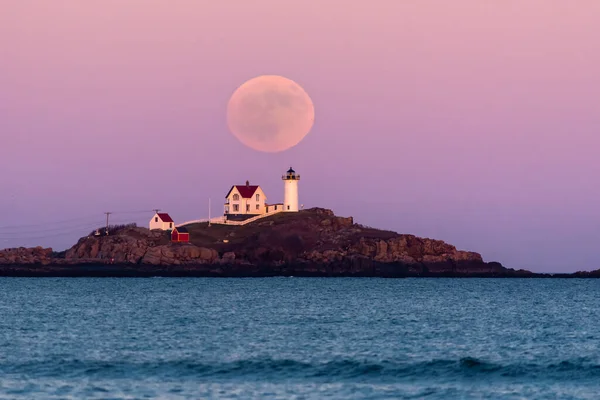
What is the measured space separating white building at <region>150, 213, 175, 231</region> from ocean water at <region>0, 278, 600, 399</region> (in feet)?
352

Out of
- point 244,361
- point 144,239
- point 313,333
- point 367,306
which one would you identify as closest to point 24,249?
point 144,239

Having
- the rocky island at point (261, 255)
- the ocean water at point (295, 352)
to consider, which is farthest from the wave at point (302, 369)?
the rocky island at point (261, 255)

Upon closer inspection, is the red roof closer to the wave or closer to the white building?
the white building

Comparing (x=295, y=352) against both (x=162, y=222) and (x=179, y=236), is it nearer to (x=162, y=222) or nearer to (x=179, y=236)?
(x=179, y=236)

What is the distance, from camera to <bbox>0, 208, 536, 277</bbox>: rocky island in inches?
7062

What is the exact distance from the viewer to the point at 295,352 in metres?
50.0

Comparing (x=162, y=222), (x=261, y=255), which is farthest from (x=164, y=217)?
(x=261, y=255)

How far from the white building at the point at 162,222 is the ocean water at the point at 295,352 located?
4225 inches

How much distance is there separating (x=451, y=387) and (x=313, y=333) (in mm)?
22223

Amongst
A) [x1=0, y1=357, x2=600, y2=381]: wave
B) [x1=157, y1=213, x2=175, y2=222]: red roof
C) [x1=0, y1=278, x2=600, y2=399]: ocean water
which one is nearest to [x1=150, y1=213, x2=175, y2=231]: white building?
[x1=157, y1=213, x2=175, y2=222]: red roof

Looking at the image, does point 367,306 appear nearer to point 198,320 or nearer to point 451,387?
point 198,320

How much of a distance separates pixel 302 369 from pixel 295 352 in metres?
6.01

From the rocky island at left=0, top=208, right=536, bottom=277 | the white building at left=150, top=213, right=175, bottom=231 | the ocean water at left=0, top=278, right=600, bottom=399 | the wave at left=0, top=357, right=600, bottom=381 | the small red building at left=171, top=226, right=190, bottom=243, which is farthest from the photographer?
the white building at left=150, top=213, right=175, bottom=231

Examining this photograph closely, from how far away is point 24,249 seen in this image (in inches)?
7638
